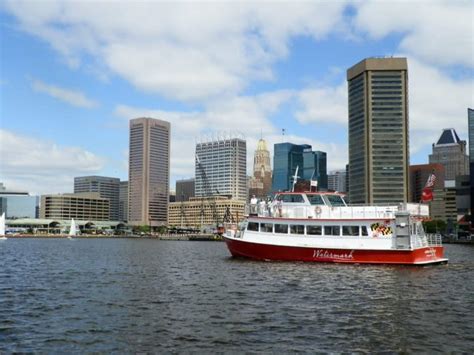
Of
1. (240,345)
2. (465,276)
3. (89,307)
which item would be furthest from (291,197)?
(240,345)

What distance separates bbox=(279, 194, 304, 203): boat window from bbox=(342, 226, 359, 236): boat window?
5.60 m

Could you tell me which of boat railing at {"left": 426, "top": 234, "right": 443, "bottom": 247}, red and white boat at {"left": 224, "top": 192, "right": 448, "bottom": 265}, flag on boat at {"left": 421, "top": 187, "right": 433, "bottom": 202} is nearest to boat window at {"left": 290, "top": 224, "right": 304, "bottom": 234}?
red and white boat at {"left": 224, "top": 192, "right": 448, "bottom": 265}

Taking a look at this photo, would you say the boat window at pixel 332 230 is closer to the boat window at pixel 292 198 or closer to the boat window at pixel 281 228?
the boat window at pixel 281 228

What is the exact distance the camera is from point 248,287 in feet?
121

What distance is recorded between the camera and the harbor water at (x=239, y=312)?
2155 cm

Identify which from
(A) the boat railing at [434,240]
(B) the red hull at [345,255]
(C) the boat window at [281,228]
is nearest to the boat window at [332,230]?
(B) the red hull at [345,255]

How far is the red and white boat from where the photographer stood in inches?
2053

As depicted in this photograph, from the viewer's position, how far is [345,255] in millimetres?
53438

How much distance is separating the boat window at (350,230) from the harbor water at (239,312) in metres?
7.85

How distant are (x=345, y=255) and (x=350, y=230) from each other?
8.33 ft

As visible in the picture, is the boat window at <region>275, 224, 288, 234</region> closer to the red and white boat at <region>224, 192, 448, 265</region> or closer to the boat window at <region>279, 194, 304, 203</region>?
the red and white boat at <region>224, 192, 448, 265</region>

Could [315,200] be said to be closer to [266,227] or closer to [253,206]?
[266,227]

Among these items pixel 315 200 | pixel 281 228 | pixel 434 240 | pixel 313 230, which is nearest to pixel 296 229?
pixel 281 228

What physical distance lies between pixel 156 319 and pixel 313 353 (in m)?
8.92
